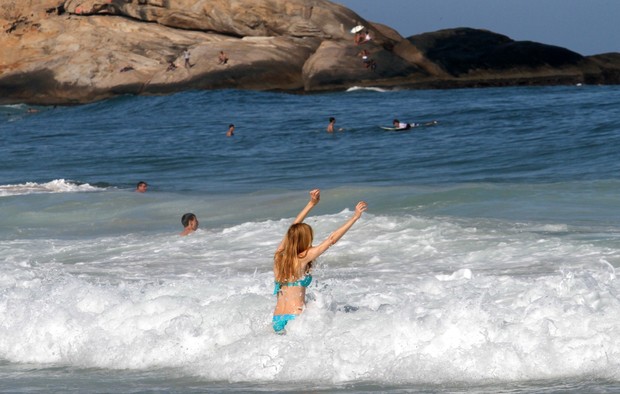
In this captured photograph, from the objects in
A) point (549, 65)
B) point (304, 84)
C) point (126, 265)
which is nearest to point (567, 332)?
point (126, 265)

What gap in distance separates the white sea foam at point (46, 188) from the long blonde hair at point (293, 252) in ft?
44.0

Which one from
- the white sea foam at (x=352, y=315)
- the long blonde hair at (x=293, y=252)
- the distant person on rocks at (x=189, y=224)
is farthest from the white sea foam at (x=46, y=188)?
the long blonde hair at (x=293, y=252)

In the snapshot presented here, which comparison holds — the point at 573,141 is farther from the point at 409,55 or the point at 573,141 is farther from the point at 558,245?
the point at 409,55

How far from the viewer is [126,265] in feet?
41.2

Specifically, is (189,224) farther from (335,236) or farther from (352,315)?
(335,236)

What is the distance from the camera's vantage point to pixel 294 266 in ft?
26.4

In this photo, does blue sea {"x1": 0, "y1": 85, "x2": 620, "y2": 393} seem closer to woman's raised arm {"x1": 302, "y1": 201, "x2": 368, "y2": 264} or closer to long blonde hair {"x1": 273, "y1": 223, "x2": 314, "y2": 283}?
long blonde hair {"x1": 273, "y1": 223, "x2": 314, "y2": 283}

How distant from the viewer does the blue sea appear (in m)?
7.92

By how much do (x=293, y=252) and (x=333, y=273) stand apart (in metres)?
3.54

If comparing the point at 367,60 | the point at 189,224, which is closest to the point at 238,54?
the point at 367,60

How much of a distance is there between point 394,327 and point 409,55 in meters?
45.9

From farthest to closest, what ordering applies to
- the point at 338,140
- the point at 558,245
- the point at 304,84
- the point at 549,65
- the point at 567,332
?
the point at 549,65
the point at 304,84
the point at 338,140
the point at 558,245
the point at 567,332

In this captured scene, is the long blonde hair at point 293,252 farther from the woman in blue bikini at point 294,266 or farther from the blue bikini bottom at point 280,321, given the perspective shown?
the blue bikini bottom at point 280,321

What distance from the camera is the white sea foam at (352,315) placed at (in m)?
7.87
